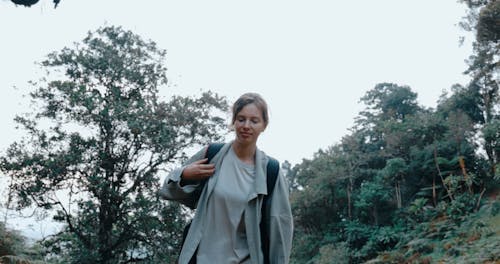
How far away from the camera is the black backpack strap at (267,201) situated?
1.51 metres

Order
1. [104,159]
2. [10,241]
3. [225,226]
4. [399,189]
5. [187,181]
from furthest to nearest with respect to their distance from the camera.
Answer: [399,189], [104,159], [10,241], [187,181], [225,226]

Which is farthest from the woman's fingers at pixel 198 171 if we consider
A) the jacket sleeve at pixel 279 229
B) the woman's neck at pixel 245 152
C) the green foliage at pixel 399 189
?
the green foliage at pixel 399 189

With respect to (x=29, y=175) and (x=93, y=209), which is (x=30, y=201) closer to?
(x=29, y=175)

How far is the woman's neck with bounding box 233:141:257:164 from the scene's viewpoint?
1683 mm

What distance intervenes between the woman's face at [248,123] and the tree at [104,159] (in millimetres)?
7896

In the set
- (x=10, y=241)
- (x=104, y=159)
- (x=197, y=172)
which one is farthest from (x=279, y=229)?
(x=104, y=159)

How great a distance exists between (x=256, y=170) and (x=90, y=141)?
8712mm

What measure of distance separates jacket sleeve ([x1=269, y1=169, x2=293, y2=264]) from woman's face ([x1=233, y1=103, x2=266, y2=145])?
23 cm

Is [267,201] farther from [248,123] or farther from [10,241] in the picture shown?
[10,241]

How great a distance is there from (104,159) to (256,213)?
8697 millimetres

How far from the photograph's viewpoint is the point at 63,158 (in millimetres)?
9172

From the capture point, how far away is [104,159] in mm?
9539

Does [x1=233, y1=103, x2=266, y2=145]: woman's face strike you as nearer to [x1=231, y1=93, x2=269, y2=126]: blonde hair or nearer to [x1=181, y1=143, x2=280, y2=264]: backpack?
[x1=231, y1=93, x2=269, y2=126]: blonde hair

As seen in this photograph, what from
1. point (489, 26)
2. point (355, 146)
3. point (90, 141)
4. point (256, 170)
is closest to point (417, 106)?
point (355, 146)
